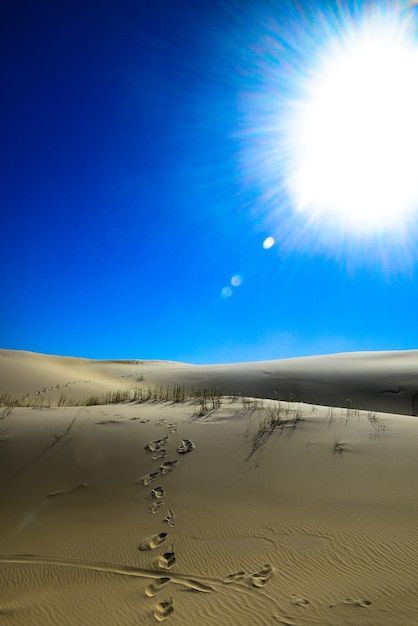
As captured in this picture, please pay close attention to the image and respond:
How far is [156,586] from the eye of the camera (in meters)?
2.74

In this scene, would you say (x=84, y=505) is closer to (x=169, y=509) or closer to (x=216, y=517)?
(x=169, y=509)

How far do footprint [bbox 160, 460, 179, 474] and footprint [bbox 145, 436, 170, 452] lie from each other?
46 centimetres

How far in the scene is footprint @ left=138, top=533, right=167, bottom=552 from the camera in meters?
3.25

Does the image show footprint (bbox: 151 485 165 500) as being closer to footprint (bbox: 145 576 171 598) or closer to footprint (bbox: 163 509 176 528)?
footprint (bbox: 163 509 176 528)

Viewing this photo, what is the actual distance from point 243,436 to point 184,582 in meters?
3.04

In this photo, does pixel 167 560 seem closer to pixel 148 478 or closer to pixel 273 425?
pixel 148 478

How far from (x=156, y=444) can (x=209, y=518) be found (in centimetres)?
204

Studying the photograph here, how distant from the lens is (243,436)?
571cm

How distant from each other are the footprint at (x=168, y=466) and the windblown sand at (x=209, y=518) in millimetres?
27

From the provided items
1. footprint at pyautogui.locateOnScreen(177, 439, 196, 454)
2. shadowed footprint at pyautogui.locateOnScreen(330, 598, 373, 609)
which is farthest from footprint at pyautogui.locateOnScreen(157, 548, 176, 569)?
footprint at pyautogui.locateOnScreen(177, 439, 196, 454)

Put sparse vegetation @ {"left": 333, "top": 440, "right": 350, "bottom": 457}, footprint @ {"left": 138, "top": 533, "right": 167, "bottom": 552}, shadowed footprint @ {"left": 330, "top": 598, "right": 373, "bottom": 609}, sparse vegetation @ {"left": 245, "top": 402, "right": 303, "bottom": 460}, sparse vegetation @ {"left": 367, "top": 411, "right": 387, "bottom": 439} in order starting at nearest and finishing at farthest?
shadowed footprint @ {"left": 330, "top": 598, "right": 373, "bottom": 609}, footprint @ {"left": 138, "top": 533, "right": 167, "bottom": 552}, sparse vegetation @ {"left": 333, "top": 440, "right": 350, "bottom": 457}, sparse vegetation @ {"left": 245, "top": 402, "right": 303, "bottom": 460}, sparse vegetation @ {"left": 367, "top": 411, "right": 387, "bottom": 439}

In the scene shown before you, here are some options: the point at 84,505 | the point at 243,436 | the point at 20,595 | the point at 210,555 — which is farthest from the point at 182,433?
the point at 20,595

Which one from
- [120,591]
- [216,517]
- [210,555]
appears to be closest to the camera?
[120,591]

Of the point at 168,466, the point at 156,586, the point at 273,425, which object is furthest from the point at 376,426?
the point at 156,586
